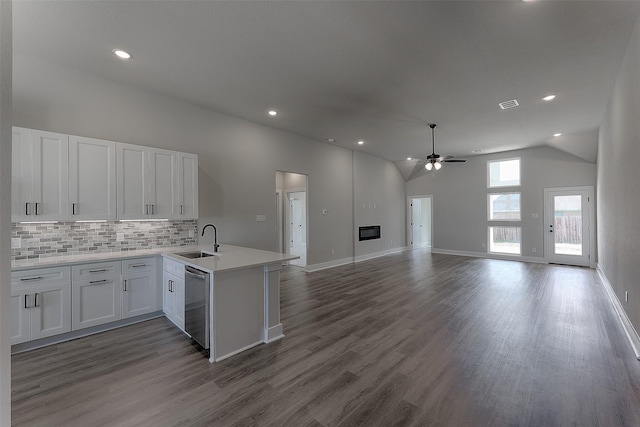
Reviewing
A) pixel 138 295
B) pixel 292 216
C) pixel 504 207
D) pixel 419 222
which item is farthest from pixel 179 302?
pixel 419 222

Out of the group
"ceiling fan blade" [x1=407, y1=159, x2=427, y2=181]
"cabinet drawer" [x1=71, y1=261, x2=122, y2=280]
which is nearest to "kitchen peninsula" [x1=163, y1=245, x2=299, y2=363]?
"cabinet drawer" [x1=71, y1=261, x2=122, y2=280]

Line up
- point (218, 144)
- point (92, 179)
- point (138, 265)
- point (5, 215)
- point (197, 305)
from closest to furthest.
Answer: point (5, 215), point (197, 305), point (92, 179), point (138, 265), point (218, 144)

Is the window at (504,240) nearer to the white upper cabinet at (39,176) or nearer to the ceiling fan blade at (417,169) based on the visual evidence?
the ceiling fan blade at (417,169)

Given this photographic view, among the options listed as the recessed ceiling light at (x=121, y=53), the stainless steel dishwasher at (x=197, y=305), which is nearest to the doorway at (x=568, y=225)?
the stainless steel dishwasher at (x=197, y=305)

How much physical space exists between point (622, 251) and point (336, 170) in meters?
5.41

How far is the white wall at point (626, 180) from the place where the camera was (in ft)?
9.00

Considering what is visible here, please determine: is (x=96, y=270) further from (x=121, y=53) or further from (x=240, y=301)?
(x=121, y=53)

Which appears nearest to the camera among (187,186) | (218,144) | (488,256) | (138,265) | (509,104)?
(138,265)

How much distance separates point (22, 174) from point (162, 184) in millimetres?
1329

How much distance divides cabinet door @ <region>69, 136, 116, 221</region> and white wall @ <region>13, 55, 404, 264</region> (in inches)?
17.8

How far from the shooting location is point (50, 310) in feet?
9.52

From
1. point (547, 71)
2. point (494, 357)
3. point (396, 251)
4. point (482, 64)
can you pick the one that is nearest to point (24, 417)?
point (494, 357)

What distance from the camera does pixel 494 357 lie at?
270cm

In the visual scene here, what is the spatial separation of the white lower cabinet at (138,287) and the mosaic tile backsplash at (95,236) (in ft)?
1.64
